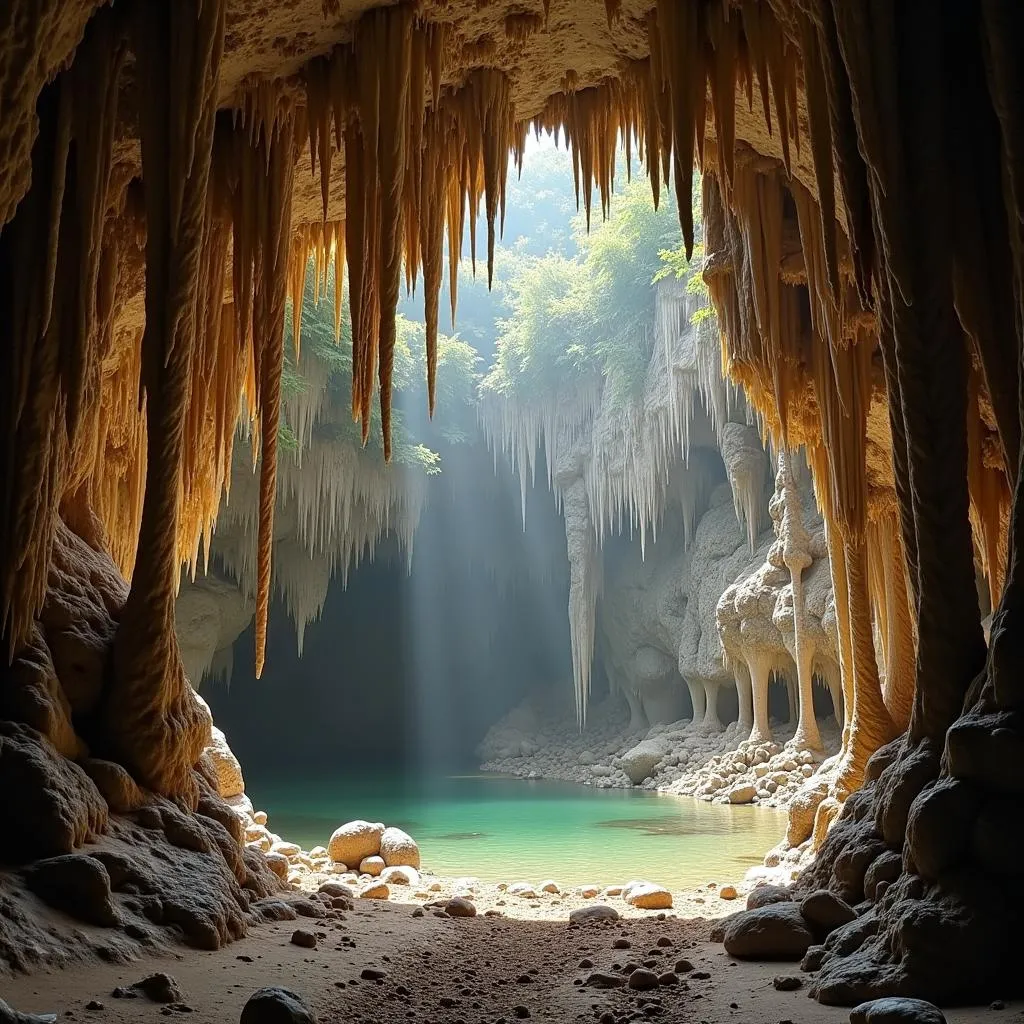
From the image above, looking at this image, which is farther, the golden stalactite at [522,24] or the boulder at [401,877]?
the boulder at [401,877]

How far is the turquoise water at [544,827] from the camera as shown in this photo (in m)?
9.47

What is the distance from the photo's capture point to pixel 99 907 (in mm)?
3447

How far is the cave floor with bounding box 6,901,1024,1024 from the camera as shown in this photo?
9.11 feet

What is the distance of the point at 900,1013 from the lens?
89.8 inches

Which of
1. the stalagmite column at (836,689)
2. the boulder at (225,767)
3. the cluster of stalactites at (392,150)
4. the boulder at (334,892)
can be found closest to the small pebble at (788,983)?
the boulder at (334,892)

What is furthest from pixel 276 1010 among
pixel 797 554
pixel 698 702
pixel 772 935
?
pixel 698 702

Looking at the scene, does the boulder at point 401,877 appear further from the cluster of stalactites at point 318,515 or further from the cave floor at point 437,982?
the cluster of stalactites at point 318,515

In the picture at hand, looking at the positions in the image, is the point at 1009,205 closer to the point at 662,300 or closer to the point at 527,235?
the point at 662,300

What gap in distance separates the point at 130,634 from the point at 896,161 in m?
4.05

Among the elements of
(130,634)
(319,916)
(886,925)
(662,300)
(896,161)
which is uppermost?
(662,300)

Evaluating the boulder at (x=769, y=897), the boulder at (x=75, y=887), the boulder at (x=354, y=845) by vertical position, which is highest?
the boulder at (x=75, y=887)

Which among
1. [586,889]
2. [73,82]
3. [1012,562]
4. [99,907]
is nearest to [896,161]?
[1012,562]

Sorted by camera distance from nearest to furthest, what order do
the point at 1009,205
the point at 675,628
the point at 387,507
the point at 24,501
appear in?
the point at 1009,205, the point at 24,501, the point at 387,507, the point at 675,628

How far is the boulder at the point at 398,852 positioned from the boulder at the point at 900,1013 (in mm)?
6735
